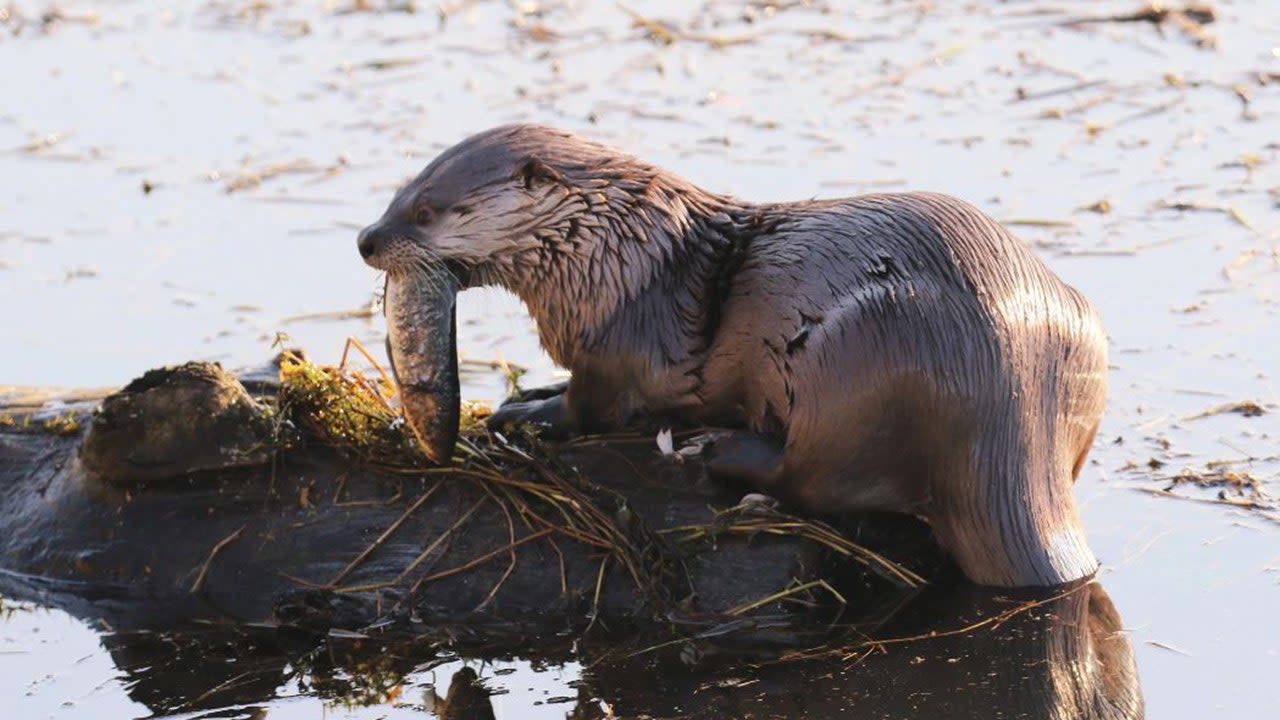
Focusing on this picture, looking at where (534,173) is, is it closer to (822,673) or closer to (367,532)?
(367,532)

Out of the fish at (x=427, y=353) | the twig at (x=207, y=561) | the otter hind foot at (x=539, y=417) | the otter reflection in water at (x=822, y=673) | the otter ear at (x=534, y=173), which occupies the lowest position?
the otter reflection in water at (x=822, y=673)

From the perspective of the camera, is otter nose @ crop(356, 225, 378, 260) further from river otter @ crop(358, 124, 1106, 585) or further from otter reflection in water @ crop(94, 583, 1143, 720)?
otter reflection in water @ crop(94, 583, 1143, 720)

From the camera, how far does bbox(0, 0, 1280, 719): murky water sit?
5.16m

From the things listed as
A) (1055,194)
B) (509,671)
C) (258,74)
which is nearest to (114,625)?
(509,671)

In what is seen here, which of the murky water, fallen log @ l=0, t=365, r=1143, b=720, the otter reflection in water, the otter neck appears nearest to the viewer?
the otter reflection in water

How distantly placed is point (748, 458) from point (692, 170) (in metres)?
3.25

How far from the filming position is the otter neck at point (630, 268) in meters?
5.02

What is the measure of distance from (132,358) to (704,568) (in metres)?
2.39

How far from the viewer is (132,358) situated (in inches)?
259

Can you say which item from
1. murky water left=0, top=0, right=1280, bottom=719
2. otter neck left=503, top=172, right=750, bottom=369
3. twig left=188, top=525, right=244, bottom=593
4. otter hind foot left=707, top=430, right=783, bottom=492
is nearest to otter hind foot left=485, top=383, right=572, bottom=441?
otter neck left=503, top=172, right=750, bottom=369

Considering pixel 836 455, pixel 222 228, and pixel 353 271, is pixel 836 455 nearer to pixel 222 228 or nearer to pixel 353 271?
pixel 353 271

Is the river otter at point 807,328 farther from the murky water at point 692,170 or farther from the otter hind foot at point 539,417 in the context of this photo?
the murky water at point 692,170

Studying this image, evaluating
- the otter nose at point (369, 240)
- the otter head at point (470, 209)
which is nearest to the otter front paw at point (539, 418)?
the otter head at point (470, 209)

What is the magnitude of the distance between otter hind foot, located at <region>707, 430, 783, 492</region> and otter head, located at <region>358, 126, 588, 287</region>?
2.06ft
